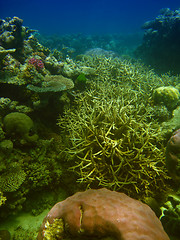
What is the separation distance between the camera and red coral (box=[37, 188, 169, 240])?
1657mm

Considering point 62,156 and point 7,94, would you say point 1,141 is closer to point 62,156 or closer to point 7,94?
point 62,156

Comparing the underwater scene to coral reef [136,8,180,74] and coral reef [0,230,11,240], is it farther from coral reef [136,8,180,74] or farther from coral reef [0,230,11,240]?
coral reef [136,8,180,74]

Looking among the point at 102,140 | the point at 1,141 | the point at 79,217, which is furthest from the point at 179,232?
the point at 1,141

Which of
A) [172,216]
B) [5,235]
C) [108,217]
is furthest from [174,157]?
A: [5,235]

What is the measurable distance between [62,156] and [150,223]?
215 cm

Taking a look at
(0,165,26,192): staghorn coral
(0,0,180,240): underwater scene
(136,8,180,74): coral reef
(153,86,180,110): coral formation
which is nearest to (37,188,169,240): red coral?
(0,0,180,240): underwater scene

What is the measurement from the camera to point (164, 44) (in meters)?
10.9

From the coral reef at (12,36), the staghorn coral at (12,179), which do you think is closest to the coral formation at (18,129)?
the staghorn coral at (12,179)

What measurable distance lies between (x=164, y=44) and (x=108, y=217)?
1239cm

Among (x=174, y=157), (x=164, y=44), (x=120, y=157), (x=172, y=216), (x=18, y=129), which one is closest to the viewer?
(x=172, y=216)

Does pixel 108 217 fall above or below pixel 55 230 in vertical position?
above

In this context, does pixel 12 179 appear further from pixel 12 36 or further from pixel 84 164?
pixel 12 36

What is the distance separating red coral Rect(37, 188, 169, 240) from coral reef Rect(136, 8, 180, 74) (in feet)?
35.5

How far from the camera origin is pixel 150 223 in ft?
5.88
